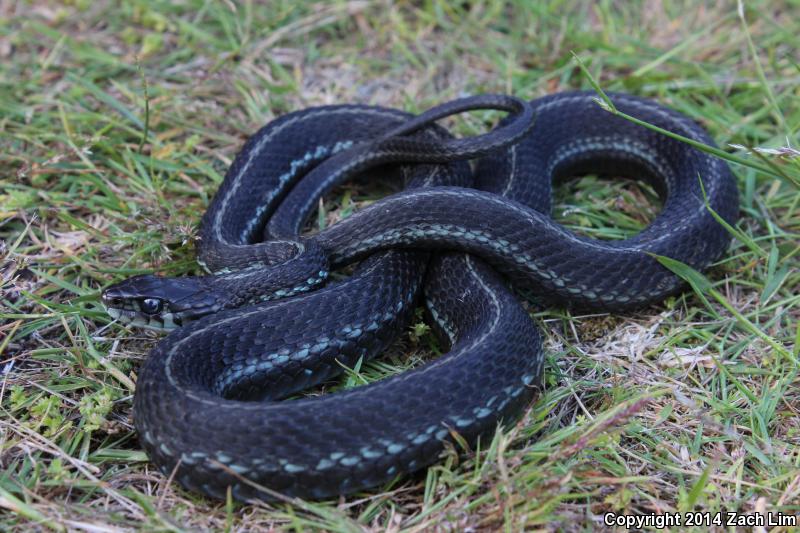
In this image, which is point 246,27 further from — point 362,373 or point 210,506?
point 210,506

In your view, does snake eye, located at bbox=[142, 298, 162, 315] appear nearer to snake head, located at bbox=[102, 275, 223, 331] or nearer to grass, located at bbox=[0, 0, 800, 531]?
snake head, located at bbox=[102, 275, 223, 331]

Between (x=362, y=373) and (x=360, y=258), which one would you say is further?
(x=360, y=258)

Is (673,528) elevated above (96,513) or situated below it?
below

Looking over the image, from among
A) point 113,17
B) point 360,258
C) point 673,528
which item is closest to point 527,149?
point 360,258

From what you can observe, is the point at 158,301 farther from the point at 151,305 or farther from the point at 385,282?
the point at 385,282

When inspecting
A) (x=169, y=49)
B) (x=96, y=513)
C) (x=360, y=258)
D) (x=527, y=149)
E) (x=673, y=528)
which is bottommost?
(x=673, y=528)

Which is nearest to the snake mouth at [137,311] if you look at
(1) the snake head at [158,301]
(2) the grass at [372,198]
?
(1) the snake head at [158,301]

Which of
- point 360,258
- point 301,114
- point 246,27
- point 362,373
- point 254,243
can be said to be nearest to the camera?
point 362,373
